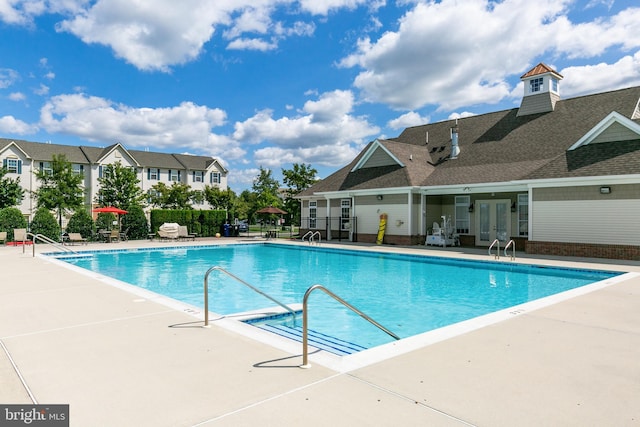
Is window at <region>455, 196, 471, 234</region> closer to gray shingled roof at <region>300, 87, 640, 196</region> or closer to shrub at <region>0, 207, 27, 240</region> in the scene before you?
gray shingled roof at <region>300, 87, 640, 196</region>

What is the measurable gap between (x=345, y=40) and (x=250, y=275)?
37.6 feet

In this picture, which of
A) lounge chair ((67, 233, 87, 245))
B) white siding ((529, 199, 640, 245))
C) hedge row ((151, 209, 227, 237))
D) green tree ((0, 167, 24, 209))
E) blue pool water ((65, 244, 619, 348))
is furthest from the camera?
hedge row ((151, 209, 227, 237))

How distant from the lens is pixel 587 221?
602 inches

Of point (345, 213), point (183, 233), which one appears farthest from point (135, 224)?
point (345, 213)

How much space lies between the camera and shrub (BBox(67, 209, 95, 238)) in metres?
23.9

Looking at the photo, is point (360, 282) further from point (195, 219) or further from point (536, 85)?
point (195, 219)

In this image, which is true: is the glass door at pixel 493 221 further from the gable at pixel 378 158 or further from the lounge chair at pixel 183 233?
the lounge chair at pixel 183 233

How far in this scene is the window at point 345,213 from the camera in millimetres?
25734

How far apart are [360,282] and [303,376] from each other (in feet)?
27.6

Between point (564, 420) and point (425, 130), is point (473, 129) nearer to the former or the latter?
point (425, 130)

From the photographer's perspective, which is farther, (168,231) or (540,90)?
(168,231)

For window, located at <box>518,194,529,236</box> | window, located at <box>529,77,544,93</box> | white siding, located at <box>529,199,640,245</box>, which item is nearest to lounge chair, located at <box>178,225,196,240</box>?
window, located at <box>518,194,529,236</box>

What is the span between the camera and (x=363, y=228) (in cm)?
2406

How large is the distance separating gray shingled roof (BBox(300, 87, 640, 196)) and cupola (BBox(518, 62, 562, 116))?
47cm
